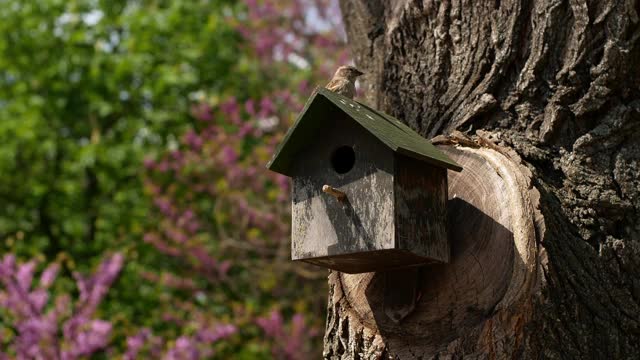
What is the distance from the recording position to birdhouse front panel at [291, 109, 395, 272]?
1847 mm

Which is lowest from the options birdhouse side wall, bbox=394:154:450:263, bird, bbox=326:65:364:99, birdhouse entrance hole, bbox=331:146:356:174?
birdhouse side wall, bbox=394:154:450:263

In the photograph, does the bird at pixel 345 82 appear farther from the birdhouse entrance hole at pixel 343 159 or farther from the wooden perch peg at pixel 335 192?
the wooden perch peg at pixel 335 192

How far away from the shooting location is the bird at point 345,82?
2.64 metres

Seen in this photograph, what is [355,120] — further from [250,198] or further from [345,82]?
[250,198]

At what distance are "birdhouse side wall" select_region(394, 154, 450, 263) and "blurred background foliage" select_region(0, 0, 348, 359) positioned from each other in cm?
298

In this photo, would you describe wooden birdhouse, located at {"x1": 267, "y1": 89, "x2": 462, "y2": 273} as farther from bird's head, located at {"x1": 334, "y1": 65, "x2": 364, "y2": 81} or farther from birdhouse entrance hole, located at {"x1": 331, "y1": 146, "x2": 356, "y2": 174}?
bird's head, located at {"x1": 334, "y1": 65, "x2": 364, "y2": 81}

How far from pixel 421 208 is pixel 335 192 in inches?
9.5

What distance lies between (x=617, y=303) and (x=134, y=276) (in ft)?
14.8

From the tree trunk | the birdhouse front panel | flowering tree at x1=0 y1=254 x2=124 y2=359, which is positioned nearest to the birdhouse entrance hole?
the birdhouse front panel

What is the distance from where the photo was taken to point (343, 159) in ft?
6.74

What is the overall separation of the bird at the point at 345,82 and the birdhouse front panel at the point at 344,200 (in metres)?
0.64

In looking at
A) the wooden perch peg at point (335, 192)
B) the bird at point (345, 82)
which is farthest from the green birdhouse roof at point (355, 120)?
the bird at point (345, 82)

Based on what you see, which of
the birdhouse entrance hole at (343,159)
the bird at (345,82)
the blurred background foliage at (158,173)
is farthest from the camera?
the blurred background foliage at (158,173)

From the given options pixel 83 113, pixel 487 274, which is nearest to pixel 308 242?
pixel 487 274
